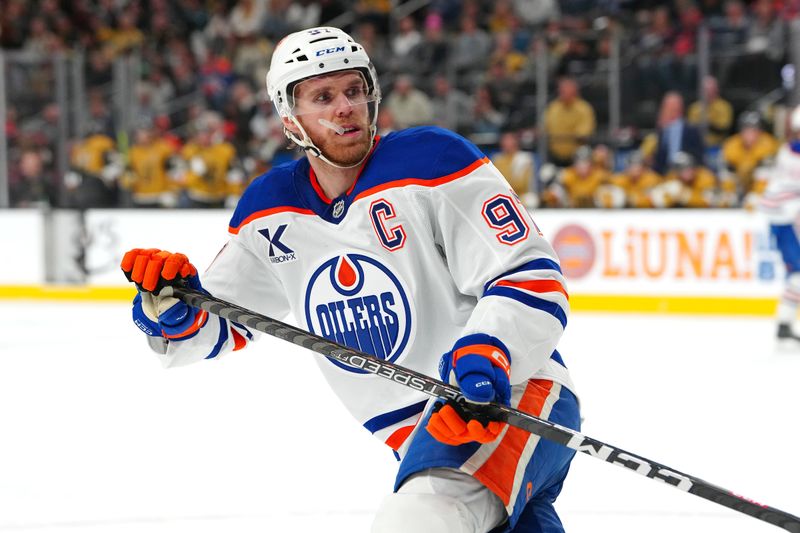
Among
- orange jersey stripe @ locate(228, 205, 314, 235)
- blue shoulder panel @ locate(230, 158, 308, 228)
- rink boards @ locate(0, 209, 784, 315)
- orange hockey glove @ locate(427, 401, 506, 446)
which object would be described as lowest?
rink boards @ locate(0, 209, 784, 315)

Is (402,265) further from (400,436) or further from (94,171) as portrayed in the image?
(94,171)

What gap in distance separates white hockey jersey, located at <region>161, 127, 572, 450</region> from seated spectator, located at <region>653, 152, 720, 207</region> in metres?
5.39

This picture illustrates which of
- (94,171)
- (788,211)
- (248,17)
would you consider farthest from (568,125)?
(248,17)

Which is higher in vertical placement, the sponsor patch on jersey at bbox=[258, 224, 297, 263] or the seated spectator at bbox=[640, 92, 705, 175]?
the seated spectator at bbox=[640, 92, 705, 175]

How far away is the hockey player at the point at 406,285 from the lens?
1.82 meters

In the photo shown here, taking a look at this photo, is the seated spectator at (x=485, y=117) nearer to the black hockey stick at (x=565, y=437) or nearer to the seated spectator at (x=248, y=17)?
the seated spectator at (x=248, y=17)

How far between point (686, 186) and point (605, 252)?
68 centimetres

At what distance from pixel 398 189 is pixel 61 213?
6.58 metres

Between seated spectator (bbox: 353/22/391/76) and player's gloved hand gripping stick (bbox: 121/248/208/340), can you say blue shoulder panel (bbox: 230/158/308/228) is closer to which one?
player's gloved hand gripping stick (bbox: 121/248/208/340)

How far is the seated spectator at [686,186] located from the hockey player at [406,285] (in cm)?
536

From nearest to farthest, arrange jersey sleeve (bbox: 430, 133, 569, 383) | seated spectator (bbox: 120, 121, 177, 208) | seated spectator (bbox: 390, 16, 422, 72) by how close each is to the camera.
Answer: jersey sleeve (bbox: 430, 133, 569, 383)
seated spectator (bbox: 120, 121, 177, 208)
seated spectator (bbox: 390, 16, 422, 72)

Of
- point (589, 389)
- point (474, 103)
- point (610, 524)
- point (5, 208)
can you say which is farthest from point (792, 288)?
point (5, 208)

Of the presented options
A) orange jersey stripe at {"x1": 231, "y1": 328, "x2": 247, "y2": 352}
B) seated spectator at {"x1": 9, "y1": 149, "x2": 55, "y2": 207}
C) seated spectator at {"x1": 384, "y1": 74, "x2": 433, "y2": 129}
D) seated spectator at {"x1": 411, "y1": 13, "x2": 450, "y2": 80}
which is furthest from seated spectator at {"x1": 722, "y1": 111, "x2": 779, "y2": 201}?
orange jersey stripe at {"x1": 231, "y1": 328, "x2": 247, "y2": 352}

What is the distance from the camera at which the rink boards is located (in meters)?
7.01
